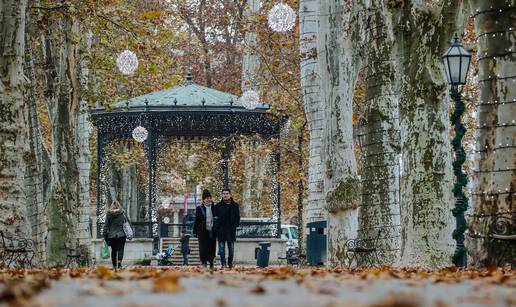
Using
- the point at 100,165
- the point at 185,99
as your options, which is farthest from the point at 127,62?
the point at 100,165

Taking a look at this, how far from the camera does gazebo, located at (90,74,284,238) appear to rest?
35062mm

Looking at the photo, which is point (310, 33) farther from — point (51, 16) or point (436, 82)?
point (436, 82)

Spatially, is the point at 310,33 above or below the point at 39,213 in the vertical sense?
above

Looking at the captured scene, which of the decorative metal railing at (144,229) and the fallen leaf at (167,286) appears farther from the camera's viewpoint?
the decorative metal railing at (144,229)

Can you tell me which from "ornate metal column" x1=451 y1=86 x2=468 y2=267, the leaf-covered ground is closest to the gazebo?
"ornate metal column" x1=451 y1=86 x2=468 y2=267

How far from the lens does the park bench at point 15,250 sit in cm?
1770

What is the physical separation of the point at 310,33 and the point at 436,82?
10.8 meters

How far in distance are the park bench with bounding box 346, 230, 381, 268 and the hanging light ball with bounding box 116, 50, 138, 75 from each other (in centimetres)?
1212

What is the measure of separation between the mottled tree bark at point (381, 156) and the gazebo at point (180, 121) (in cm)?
1516

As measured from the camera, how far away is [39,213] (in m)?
21.4

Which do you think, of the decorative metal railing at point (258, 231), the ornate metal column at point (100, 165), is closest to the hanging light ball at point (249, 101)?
the decorative metal railing at point (258, 231)

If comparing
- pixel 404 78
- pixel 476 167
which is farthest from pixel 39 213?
pixel 476 167

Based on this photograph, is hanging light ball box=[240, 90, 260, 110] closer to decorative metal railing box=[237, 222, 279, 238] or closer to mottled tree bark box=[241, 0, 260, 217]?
decorative metal railing box=[237, 222, 279, 238]

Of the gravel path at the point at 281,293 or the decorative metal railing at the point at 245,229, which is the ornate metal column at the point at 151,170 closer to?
the decorative metal railing at the point at 245,229
